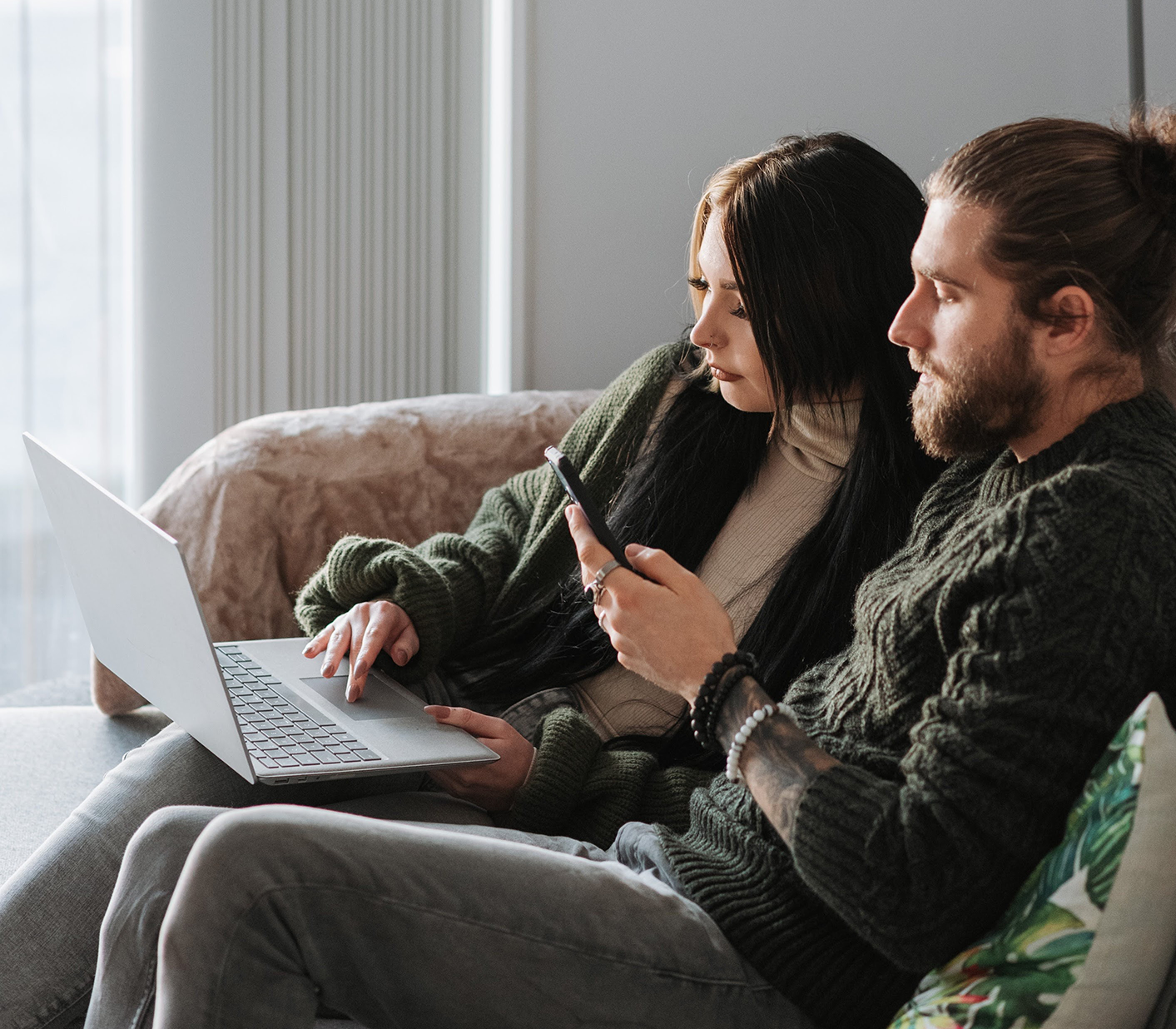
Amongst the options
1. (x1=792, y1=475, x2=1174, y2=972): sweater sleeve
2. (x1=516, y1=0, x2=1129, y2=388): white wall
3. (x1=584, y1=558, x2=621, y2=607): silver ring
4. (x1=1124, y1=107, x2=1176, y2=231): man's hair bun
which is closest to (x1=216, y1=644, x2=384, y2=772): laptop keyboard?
(x1=584, y1=558, x2=621, y2=607): silver ring

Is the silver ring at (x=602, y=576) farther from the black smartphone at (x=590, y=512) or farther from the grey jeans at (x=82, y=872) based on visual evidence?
the grey jeans at (x=82, y=872)

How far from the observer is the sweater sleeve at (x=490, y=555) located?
1486mm

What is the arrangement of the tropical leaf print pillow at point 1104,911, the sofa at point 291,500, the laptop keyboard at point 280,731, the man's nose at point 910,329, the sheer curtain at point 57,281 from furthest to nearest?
the sheer curtain at point 57,281
the sofa at point 291,500
the laptop keyboard at point 280,731
the man's nose at point 910,329
the tropical leaf print pillow at point 1104,911

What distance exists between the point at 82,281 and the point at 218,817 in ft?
6.42

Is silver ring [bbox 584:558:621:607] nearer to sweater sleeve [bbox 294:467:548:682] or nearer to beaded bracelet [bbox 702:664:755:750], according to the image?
beaded bracelet [bbox 702:664:755:750]

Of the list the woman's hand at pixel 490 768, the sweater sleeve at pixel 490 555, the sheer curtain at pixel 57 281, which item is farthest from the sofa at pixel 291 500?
the sheer curtain at pixel 57 281

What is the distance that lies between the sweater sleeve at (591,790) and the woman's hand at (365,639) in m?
0.23

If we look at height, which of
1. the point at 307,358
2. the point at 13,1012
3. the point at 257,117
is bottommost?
the point at 13,1012

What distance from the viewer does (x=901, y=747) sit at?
36.9 inches

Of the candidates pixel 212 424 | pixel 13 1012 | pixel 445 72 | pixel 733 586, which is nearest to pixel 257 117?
pixel 445 72

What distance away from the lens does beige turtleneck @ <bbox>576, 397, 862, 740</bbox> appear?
4.67ft

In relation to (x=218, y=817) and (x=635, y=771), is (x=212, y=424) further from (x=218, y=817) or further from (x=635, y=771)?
(x=218, y=817)

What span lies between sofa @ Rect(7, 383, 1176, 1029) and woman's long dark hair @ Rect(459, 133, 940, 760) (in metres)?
0.51

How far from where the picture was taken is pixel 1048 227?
0.92 metres
